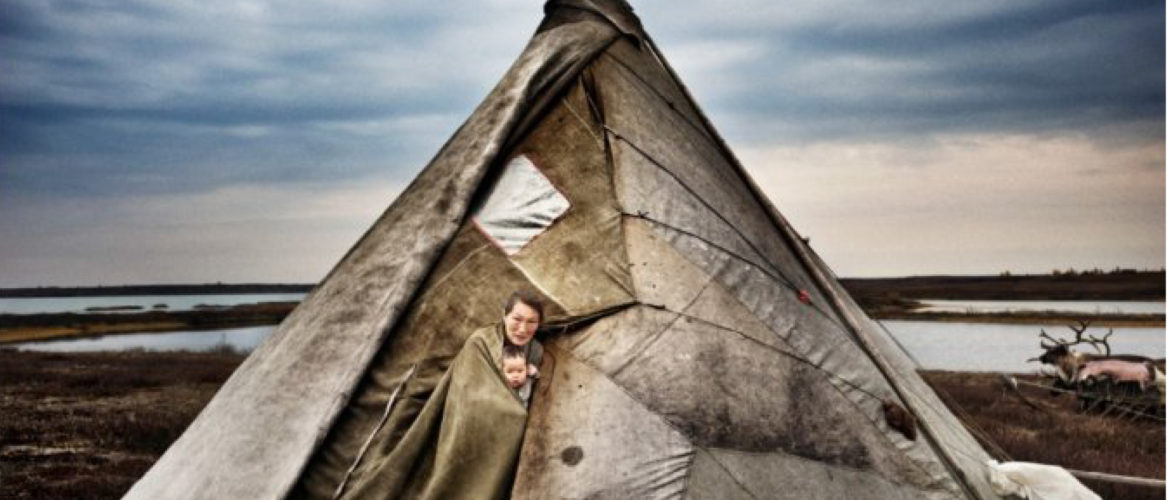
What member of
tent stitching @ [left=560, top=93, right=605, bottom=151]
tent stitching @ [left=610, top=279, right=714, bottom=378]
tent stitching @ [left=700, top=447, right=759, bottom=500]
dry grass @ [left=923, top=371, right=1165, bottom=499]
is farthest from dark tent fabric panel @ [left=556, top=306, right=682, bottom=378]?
dry grass @ [left=923, top=371, right=1165, bottom=499]

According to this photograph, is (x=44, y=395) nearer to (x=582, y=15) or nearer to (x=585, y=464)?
(x=582, y=15)

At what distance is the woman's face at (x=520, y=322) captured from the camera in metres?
3.90

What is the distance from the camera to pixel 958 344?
46.4 meters

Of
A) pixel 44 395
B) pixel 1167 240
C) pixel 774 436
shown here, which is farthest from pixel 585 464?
pixel 44 395

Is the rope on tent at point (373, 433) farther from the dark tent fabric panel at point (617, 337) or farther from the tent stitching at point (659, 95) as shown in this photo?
the tent stitching at point (659, 95)

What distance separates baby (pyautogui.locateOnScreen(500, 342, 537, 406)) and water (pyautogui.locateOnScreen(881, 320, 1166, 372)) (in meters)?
22.1

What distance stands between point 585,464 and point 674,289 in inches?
43.3

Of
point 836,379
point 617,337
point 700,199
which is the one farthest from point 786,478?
point 700,199

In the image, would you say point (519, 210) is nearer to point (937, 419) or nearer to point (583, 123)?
point (583, 123)

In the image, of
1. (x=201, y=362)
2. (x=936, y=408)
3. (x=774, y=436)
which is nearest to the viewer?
(x=774, y=436)

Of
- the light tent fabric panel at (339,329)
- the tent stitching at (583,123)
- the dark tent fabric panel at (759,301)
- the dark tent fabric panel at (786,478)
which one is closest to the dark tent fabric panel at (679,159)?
the tent stitching at (583,123)

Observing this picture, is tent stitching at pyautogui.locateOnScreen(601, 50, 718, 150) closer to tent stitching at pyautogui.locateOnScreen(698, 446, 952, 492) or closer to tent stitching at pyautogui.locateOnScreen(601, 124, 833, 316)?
tent stitching at pyautogui.locateOnScreen(601, 124, 833, 316)

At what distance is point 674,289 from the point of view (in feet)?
14.1

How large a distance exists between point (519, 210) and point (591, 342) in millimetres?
988
